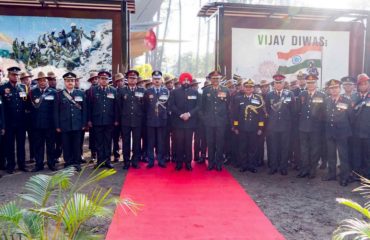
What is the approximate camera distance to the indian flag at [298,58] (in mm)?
9695

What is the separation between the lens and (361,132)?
5.84 metres

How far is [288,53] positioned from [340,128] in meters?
4.29

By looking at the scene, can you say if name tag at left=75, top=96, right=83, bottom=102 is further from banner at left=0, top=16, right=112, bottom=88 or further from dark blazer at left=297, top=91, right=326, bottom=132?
dark blazer at left=297, top=91, right=326, bottom=132

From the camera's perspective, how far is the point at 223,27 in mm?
9312

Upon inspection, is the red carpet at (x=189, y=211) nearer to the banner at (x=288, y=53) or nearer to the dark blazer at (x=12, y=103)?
the dark blazer at (x=12, y=103)

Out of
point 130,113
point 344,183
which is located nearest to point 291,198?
point 344,183

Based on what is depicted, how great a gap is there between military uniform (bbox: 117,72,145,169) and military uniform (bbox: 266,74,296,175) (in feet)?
7.24

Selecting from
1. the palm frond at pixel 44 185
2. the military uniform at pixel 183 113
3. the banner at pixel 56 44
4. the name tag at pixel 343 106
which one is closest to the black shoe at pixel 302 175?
the name tag at pixel 343 106

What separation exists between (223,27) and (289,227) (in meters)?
6.21

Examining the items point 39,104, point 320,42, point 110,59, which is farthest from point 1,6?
point 320,42

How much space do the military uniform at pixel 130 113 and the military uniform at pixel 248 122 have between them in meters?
1.65

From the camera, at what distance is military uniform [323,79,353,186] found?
5.81 m

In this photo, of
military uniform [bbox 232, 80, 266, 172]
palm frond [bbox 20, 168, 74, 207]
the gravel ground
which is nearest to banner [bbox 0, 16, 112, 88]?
the gravel ground

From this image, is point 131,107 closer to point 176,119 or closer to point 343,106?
point 176,119
